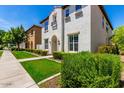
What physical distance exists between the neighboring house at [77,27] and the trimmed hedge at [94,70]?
841 centimetres

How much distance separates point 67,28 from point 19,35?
1448cm

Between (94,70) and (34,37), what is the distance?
22787mm

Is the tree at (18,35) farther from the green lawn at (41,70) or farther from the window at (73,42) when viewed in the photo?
the green lawn at (41,70)

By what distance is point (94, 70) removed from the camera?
17.7ft

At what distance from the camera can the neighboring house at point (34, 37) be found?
26.9m

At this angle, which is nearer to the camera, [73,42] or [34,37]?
[73,42]

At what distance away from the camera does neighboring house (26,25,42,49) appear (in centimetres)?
2687

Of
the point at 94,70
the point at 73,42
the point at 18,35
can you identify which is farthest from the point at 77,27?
the point at 18,35

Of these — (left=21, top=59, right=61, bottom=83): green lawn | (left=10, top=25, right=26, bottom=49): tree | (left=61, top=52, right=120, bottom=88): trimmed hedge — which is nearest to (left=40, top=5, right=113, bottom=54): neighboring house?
(left=21, top=59, right=61, bottom=83): green lawn

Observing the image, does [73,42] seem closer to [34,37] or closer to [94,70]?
[94,70]

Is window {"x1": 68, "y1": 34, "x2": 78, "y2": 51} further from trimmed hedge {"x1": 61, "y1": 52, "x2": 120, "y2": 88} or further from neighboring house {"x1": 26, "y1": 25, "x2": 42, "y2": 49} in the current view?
neighboring house {"x1": 26, "y1": 25, "x2": 42, "y2": 49}

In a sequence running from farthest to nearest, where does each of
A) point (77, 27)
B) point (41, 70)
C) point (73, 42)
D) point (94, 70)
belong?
point (73, 42) → point (77, 27) → point (41, 70) → point (94, 70)

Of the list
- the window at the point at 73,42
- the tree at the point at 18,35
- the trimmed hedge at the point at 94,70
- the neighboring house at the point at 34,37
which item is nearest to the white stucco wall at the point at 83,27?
the window at the point at 73,42

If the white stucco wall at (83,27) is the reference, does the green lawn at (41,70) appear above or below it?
below
